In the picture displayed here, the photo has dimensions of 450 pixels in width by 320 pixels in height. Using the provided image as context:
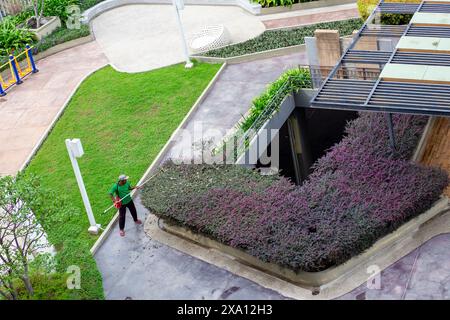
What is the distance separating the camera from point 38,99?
22844 mm

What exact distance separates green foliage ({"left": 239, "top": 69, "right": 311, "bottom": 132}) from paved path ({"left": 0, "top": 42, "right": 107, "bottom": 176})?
Result: 6486 mm

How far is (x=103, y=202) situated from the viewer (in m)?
16.9

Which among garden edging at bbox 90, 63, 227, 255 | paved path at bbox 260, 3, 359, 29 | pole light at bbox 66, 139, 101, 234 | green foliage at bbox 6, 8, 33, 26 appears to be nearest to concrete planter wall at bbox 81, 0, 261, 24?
paved path at bbox 260, 3, 359, 29

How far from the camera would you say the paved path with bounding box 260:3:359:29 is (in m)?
25.3

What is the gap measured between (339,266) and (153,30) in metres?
16.7

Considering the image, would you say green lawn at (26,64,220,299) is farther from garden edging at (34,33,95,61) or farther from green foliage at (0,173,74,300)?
garden edging at (34,33,95,61)

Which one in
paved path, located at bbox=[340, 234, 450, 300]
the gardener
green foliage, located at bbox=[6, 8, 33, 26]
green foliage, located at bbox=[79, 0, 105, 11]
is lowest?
paved path, located at bbox=[340, 234, 450, 300]

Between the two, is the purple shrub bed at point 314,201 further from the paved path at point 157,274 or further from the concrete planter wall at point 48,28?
the concrete planter wall at point 48,28

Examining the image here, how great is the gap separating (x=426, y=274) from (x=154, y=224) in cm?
608

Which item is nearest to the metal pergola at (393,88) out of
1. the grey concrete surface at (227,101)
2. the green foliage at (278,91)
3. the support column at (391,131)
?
the support column at (391,131)

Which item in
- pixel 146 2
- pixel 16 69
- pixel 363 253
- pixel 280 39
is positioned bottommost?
pixel 363 253

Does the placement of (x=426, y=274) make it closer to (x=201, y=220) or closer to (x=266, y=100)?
(x=201, y=220)

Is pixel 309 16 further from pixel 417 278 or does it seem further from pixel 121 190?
pixel 417 278

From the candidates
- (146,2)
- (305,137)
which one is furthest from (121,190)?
(146,2)
